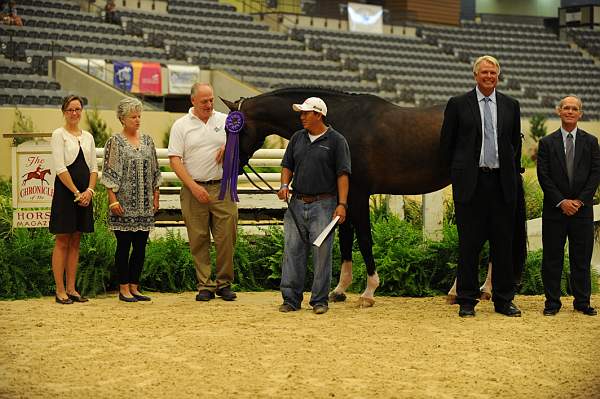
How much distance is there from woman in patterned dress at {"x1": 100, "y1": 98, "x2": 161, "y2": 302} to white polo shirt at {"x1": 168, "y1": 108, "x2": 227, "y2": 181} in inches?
11.8

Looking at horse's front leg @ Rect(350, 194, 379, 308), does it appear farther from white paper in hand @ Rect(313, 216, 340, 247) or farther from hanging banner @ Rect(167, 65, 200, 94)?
hanging banner @ Rect(167, 65, 200, 94)

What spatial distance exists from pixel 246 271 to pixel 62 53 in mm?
17450

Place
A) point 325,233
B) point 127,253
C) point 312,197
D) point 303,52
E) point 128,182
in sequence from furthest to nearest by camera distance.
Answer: point 303,52 → point 127,253 → point 128,182 → point 312,197 → point 325,233

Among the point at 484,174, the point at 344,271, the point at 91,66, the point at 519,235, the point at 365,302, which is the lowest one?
the point at 365,302

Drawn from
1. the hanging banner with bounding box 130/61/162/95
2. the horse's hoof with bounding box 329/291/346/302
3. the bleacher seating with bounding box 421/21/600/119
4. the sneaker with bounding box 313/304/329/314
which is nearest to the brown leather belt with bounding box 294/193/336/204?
the sneaker with bounding box 313/304/329/314

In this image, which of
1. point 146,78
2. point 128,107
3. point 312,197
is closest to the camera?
point 312,197

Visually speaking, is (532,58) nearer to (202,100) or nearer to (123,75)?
(123,75)

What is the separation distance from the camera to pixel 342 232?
8.50 meters

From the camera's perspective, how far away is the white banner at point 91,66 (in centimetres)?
2488

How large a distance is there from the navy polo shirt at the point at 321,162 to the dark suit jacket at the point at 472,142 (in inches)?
34.0

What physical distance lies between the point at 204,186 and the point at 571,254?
3.17 meters

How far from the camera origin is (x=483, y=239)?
25.8 feet

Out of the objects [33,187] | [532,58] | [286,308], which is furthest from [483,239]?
[532,58]

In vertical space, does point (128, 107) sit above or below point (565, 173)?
above
